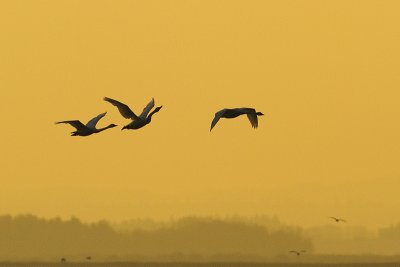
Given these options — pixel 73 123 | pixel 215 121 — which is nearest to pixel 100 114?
pixel 73 123

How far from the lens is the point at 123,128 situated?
5669 inches

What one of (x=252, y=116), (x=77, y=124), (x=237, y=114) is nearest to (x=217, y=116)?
(x=237, y=114)

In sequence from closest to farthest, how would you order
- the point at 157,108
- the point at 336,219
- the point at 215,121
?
the point at 215,121 → the point at 157,108 → the point at 336,219

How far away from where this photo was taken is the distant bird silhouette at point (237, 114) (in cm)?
14050

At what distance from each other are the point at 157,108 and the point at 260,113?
6581 mm

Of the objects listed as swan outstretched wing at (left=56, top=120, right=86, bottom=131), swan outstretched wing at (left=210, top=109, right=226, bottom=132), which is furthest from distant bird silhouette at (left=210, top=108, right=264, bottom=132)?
swan outstretched wing at (left=56, top=120, right=86, bottom=131)

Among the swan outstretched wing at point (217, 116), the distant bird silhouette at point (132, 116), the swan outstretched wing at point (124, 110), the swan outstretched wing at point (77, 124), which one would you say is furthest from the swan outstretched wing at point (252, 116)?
the swan outstretched wing at point (77, 124)

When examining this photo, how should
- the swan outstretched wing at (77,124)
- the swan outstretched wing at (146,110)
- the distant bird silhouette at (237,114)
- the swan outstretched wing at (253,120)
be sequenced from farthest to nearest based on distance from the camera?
1. the swan outstretched wing at (146,110)
2. the swan outstretched wing at (77,124)
3. the swan outstretched wing at (253,120)
4. the distant bird silhouette at (237,114)

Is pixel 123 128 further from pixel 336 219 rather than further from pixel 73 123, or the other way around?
pixel 336 219

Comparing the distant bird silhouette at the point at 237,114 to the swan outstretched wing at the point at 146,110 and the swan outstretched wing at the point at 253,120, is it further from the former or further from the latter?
the swan outstretched wing at the point at 146,110

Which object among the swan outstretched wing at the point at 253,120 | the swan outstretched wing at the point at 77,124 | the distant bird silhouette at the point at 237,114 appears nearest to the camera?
the distant bird silhouette at the point at 237,114

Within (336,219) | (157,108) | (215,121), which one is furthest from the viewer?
(336,219)

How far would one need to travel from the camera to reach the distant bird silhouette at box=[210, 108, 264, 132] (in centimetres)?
14050

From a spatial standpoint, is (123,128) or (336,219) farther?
(336,219)
